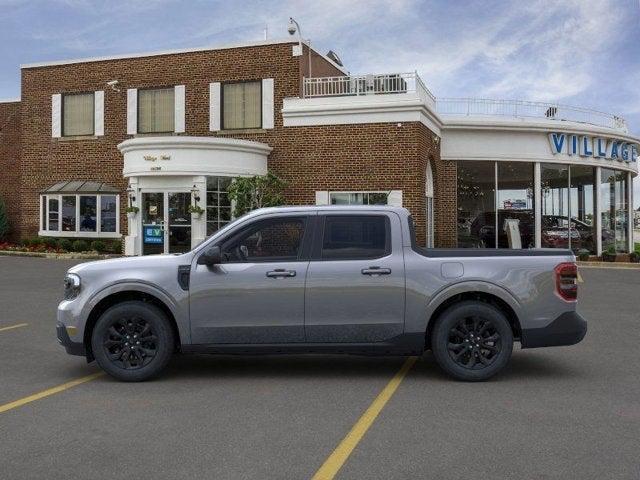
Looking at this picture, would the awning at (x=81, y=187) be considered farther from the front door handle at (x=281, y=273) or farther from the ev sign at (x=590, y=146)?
the front door handle at (x=281, y=273)

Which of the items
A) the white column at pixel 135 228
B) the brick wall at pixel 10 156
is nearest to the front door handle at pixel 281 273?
the white column at pixel 135 228

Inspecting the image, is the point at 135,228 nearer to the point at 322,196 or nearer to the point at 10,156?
the point at 322,196

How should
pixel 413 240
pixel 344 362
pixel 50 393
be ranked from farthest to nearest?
pixel 344 362, pixel 413 240, pixel 50 393

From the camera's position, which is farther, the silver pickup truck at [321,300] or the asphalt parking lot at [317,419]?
the silver pickup truck at [321,300]

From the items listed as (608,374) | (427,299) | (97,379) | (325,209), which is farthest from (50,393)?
(608,374)

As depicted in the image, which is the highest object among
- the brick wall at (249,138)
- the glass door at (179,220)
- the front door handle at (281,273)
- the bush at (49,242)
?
the brick wall at (249,138)

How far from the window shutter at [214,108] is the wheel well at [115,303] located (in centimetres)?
1797

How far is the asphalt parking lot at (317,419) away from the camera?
14.6ft

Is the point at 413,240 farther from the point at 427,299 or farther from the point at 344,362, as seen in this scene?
the point at 344,362

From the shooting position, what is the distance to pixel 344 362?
792cm

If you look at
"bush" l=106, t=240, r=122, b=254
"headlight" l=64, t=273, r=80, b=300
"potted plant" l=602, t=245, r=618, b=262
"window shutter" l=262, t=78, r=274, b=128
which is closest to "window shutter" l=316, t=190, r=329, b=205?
"window shutter" l=262, t=78, r=274, b=128

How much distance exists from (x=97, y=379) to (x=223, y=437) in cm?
252

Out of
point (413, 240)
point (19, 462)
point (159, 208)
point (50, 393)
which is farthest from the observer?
point (159, 208)

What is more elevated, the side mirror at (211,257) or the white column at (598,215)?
the white column at (598,215)
